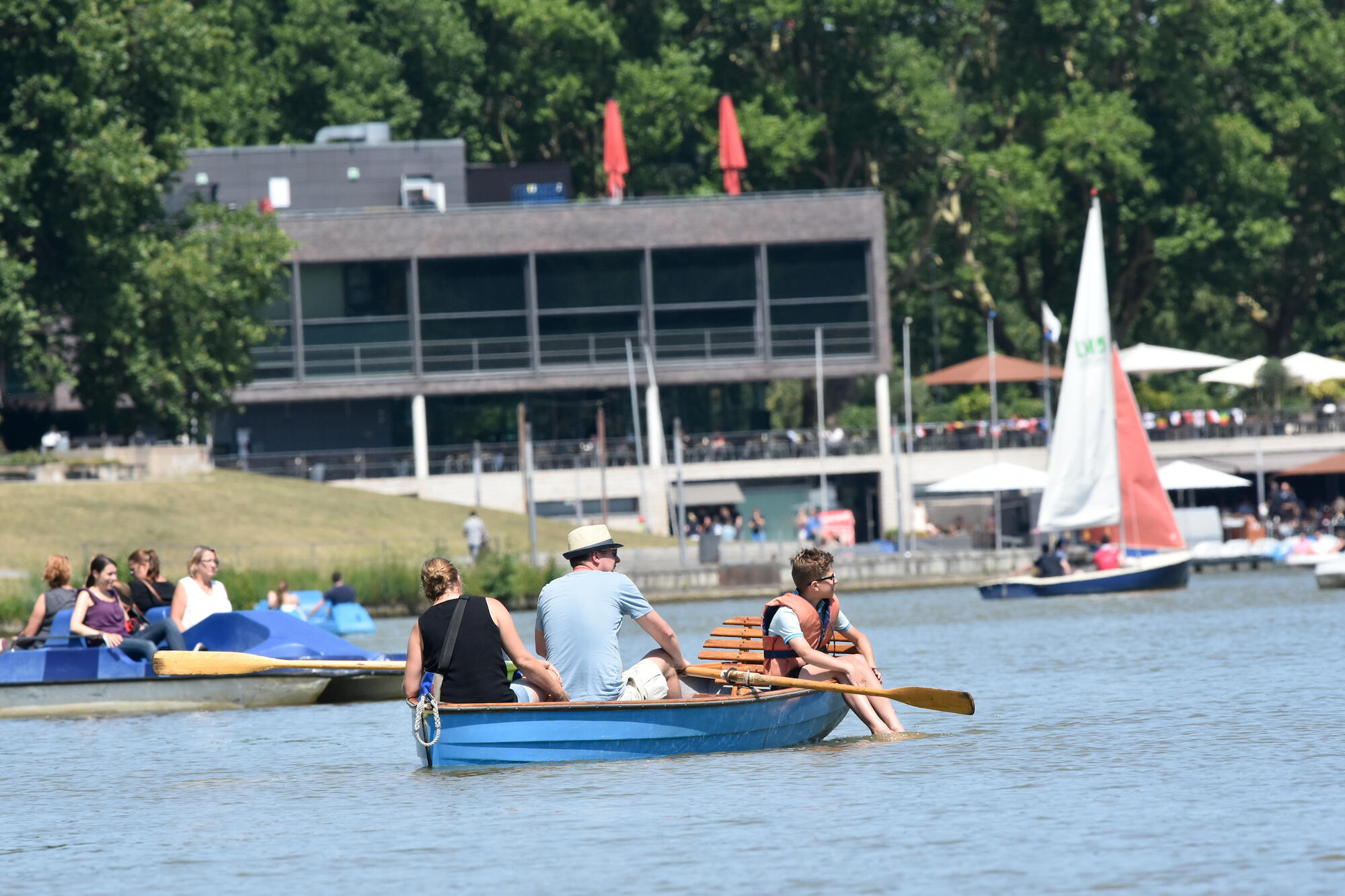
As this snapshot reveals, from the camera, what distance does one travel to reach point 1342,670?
2230cm

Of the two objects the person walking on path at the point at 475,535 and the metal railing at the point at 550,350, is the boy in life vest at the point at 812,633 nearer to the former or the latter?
the person walking on path at the point at 475,535

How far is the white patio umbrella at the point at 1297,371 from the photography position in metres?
65.2

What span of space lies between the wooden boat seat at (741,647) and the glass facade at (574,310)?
174 ft

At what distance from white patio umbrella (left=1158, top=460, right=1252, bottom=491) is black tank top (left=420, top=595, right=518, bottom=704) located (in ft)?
141

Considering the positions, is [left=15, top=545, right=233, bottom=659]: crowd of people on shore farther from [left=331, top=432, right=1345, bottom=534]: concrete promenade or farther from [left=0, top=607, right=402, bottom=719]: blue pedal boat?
[left=331, top=432, right=1345, bottom=534]: concrete promenade

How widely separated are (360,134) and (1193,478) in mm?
33152

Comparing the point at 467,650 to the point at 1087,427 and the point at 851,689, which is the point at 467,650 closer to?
the point at 851,689

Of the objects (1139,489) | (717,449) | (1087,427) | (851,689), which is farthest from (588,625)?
(717,449)

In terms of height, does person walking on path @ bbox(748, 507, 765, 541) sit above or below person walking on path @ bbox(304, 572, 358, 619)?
above

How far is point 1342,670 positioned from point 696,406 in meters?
51.4

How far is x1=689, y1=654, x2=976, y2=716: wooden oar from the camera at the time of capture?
51.8 ft

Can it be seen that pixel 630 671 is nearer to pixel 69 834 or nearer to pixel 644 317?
pixel 69 834

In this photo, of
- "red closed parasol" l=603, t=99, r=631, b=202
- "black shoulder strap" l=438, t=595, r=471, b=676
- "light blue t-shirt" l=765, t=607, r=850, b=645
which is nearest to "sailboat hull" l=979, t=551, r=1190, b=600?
"light blue t-shirt" l=765, t=607, r=850, b=645

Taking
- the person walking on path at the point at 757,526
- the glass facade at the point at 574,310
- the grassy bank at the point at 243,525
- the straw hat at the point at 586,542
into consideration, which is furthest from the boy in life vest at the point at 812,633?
the glass facade at the point at 574,310
